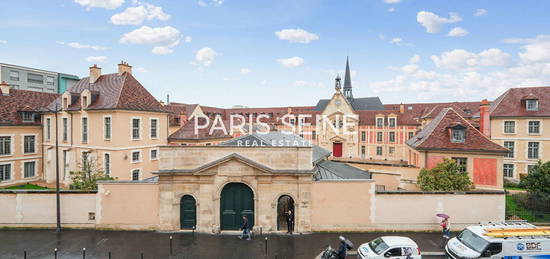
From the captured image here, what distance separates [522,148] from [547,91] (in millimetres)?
7575

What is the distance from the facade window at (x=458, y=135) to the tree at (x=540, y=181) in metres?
4.71

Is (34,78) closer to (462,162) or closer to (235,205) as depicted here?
(235,205)

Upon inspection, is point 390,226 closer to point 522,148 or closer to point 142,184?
point 142,184

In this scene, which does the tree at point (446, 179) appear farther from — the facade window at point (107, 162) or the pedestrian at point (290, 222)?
the facade window at point (107, 162)

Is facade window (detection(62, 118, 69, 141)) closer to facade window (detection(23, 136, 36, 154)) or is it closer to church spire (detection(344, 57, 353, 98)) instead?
facade window (detection(23, 136, 36, 154))

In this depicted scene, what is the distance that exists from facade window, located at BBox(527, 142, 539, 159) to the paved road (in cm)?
2390

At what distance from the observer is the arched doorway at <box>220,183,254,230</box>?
675 inches

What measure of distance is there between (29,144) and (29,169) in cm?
269

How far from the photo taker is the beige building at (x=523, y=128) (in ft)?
102

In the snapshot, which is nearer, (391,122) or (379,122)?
(391,122)

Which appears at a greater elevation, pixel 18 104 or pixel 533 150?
pixel 18 104

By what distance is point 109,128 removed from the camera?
27.6m

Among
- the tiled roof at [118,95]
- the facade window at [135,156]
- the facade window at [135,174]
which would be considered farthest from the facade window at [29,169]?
the facade window at [135,156]

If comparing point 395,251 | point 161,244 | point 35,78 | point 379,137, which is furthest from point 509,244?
point 35,78
